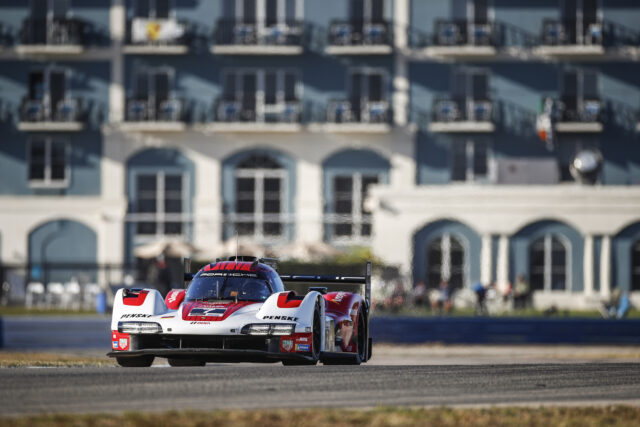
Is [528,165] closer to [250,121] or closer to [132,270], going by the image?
[250,121]

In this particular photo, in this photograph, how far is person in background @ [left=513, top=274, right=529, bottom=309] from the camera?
47.1 metres

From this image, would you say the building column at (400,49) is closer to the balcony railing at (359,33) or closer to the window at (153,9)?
the balcony railing at (359,33)

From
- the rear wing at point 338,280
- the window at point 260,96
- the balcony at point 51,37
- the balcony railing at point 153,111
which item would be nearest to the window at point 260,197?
the window at point 260,96

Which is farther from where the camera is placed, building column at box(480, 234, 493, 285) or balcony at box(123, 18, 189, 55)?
balcony at box(123, 18, 189, 55)

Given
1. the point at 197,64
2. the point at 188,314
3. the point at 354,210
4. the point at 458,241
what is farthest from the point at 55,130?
the point at 188,314

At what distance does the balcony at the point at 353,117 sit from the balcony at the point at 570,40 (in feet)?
22.0

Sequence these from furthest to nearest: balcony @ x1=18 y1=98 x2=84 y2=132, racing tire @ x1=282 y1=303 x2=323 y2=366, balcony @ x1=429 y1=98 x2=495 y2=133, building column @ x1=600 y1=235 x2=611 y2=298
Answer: balcony @ x1=18 y1=98 x2=84 y2=132 < balcony @ x1=429 y1=98 x2=495 y2=133 < building column @ x1=600 y1=235 x2=611 y2=298 < racing tire @ x1=282 y1=303 x2=323 y2=366

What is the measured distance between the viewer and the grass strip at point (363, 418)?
10547mm

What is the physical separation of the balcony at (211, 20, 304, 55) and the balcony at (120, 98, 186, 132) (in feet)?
9.03

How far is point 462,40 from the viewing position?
53.2 m

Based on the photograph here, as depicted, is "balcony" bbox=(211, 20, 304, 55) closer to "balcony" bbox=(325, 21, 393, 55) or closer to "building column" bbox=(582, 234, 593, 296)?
"balcony" bbox=(325, 21, 393, 55)

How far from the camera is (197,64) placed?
54.2 metres

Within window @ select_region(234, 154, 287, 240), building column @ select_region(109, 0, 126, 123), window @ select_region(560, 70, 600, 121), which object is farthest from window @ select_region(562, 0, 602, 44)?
building column @ select_region(109, 0, 126, 123)

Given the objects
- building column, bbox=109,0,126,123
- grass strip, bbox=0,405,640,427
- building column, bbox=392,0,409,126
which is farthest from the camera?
building column, bbox=109,0,126,123
